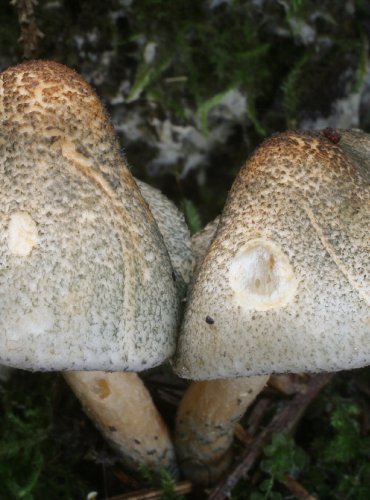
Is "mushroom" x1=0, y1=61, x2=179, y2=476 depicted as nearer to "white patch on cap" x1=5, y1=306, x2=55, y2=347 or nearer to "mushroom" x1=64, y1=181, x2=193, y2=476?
"white patch on cap" x1=5, y1=306, x2=55, y2=347

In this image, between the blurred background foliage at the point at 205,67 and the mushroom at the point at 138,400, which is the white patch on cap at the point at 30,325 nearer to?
the mushroom at the point at 138,400

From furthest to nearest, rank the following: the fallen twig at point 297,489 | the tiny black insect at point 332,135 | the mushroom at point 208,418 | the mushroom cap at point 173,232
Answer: the fallen twig at point 297,489, the mushroom at point 208,418, the mushroom cap at point 173,232, the tiny black insect at point 332,135

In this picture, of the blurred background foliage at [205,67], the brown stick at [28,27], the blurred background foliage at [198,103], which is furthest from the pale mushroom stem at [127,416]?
the brown stick at [28,27]

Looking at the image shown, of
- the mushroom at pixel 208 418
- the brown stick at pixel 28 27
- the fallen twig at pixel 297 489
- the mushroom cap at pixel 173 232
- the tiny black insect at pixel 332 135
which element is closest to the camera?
the tiny black insect at pixel 332 135

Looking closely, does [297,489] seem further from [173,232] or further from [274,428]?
[173,232]

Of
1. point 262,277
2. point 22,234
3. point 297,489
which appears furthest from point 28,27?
point 297,489

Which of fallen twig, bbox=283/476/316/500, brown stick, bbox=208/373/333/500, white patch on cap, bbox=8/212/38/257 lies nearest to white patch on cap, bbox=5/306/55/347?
white patch on cap, bbox=8/212/38/257
